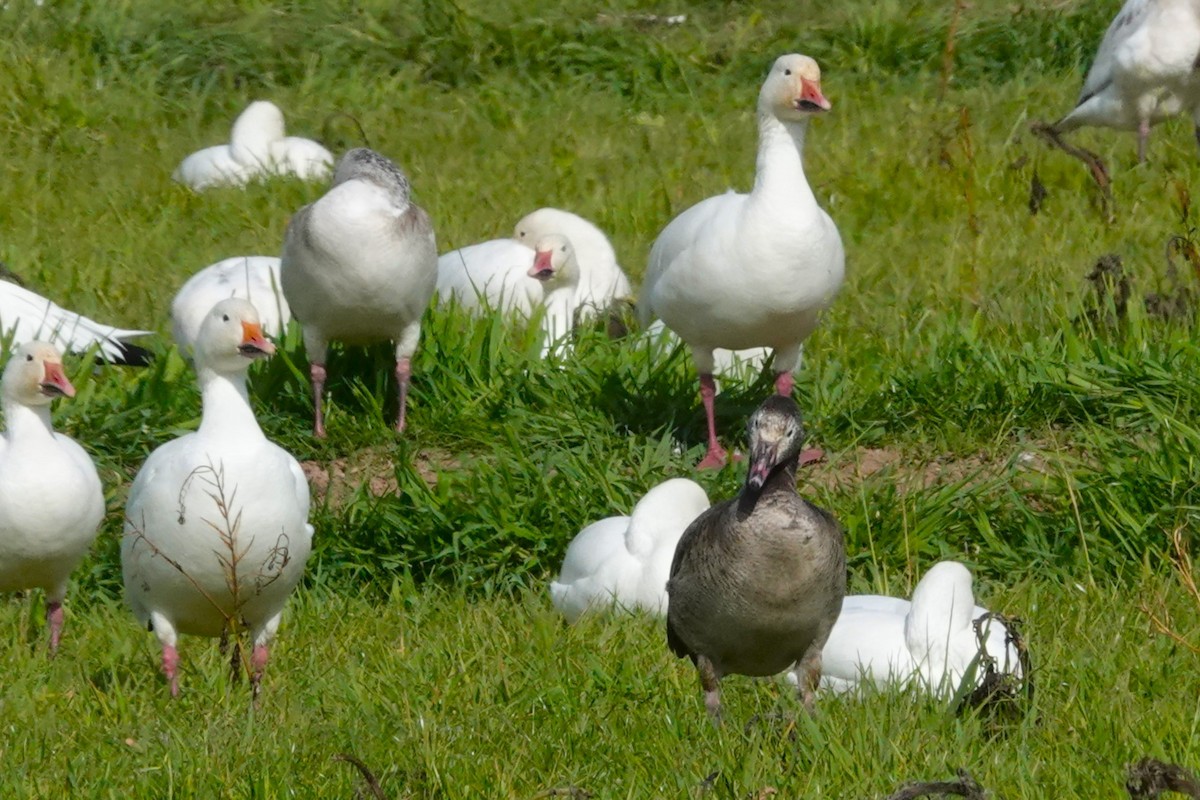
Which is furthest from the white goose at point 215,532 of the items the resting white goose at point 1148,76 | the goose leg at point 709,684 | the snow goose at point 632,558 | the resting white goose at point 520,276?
the resting white goose at point 1148,76

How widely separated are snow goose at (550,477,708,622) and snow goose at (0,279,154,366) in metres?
2.51

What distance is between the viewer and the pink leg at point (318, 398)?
6.71m

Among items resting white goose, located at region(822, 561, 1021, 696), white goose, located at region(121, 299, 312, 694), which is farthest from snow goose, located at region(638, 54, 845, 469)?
white goose, located at region(121, 299, 312, 694)

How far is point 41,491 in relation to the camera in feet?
17.3

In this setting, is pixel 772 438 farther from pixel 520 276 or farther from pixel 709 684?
pixel 520 276

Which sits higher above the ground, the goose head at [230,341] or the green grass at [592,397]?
the goose head at [230,341]

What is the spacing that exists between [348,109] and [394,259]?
18.9 ft

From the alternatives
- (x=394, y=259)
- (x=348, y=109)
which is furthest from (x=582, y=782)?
(x=348, y=109)

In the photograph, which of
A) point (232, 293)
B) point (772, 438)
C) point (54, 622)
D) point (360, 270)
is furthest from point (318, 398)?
point (772, 438)

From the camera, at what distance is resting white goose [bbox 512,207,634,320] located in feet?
28.4

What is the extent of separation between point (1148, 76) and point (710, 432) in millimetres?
4861

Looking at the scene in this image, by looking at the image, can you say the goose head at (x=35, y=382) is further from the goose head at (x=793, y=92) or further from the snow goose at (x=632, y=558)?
the goose head at (x=793, y=92)

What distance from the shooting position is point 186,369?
7.05 metres

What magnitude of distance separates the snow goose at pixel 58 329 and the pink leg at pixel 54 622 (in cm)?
186
